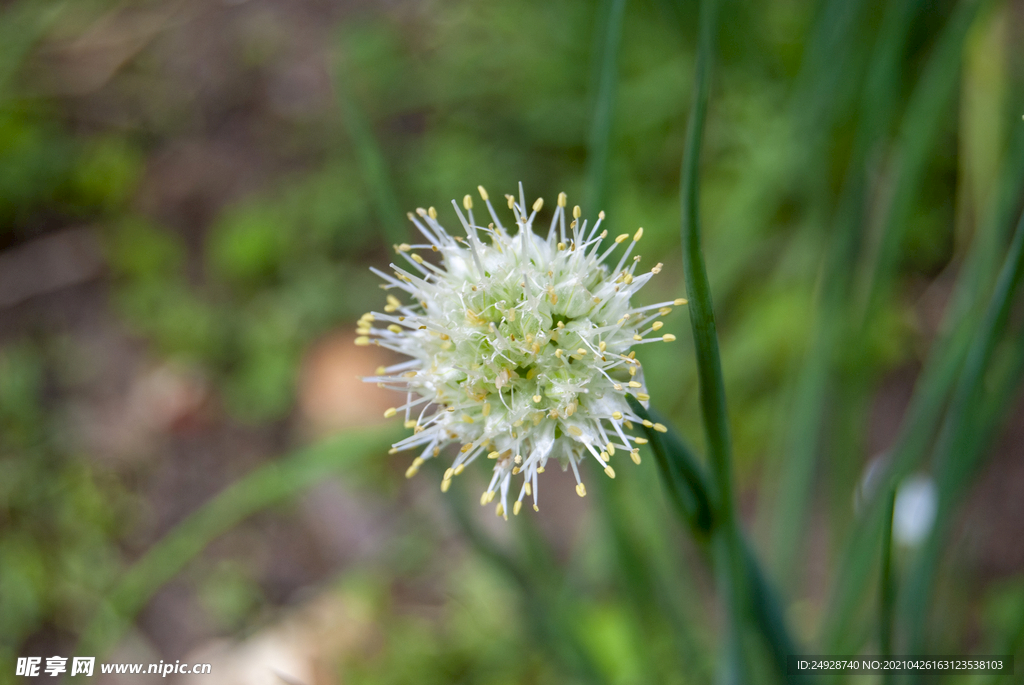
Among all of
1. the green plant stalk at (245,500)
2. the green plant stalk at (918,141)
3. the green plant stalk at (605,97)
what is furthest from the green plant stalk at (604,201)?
the green plant stalk at (918,141)

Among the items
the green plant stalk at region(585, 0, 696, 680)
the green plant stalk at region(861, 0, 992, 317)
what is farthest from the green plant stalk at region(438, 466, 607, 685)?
the green plant stalk at region(861, 0, 992, 317)

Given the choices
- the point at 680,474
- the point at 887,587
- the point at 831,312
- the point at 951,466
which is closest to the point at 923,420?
the point at 951,466

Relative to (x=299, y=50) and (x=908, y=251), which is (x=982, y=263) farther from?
(x=299, y=50)

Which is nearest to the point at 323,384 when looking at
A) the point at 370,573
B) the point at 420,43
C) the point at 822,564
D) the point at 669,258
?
the point at 370,573

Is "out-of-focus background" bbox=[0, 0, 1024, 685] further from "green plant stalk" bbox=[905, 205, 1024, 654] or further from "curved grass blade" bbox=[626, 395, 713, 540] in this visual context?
"curved grass blade" bbox=[626, 395, 713, 540]

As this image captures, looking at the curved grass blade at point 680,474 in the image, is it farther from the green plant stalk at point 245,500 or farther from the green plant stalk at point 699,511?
the green plant stalk at point 245,500

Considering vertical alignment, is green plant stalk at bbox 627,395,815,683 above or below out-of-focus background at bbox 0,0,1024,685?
below

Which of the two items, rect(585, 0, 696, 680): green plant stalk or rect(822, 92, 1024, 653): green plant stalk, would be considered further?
rect(822, 92, 1024, 653): green plant stalk
